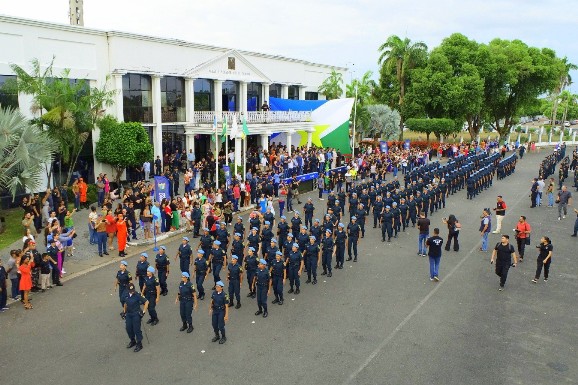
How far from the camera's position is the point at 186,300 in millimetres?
11086

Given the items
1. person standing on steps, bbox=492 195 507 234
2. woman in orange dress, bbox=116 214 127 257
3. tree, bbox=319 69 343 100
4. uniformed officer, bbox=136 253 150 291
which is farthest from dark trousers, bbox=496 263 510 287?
tree, bbox=319 69 343 100

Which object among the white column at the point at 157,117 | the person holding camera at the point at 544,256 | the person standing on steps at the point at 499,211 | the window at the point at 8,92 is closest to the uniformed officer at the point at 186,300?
the person holding camera at the point at 544,256

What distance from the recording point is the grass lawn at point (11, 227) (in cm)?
1848

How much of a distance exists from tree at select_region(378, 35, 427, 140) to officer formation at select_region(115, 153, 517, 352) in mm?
30226

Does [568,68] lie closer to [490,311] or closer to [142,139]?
[142,139]

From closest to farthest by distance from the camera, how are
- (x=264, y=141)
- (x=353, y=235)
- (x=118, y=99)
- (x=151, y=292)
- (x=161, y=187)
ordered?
(x=151, y=292), (x=353, y=235), (x=161, y=187), (x=118, y=99), (x=264, y=141)

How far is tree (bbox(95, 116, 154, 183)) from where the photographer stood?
26.1 metres

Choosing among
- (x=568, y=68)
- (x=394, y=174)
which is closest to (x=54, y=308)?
(x=394, y=174)

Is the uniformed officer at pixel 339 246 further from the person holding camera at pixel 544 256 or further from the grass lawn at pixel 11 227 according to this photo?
the grass lawn at pixel 11 227

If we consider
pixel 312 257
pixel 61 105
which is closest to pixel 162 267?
pixel 312 257

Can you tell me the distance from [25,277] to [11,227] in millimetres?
8966

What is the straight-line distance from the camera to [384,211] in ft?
60.4

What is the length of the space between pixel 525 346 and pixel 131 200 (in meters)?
14.1

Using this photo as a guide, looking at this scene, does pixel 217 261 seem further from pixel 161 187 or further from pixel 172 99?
pixel 172 99
